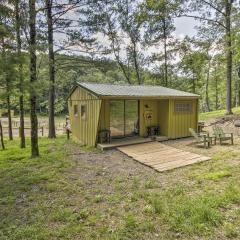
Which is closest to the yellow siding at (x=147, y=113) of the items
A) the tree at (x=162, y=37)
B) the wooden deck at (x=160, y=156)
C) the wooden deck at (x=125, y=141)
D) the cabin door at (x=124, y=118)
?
the cabin door at (x=124, y=118)

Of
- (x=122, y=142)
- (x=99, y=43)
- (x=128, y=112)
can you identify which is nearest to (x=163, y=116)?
(x=128, y=112)

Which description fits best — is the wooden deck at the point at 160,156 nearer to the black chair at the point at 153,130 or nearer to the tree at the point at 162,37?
the black chair at the point at 153,130

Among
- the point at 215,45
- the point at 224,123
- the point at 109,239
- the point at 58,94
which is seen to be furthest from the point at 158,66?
the point at 58,94

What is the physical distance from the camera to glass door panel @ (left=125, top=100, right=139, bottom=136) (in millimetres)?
11500

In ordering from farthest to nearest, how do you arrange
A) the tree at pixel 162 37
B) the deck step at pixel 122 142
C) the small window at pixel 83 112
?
1. the tree at pixel 162 37
2. the small window at pixel 83 112
3. the deck step at pixel 122 142

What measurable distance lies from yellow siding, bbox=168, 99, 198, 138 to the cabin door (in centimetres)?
168

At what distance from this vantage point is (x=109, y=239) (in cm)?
357

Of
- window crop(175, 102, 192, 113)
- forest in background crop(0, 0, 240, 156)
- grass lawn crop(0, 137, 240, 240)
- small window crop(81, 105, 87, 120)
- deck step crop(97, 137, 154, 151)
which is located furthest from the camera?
window crop(175, 102, 192, 113)

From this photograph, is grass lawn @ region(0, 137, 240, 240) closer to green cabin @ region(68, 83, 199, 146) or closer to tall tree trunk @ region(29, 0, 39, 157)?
tall tree trunk @ region(29, 0, 39, 157)

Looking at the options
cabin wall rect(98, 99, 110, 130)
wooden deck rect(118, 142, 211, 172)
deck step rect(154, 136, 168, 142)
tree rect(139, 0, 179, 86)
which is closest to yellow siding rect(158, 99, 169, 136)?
deck step rect(154, 136, 168, 142)

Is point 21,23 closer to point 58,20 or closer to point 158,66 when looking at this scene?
point 58,20

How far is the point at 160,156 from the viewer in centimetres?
861

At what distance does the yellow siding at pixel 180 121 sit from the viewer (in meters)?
11.9

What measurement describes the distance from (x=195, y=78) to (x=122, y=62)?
32.5 feet
